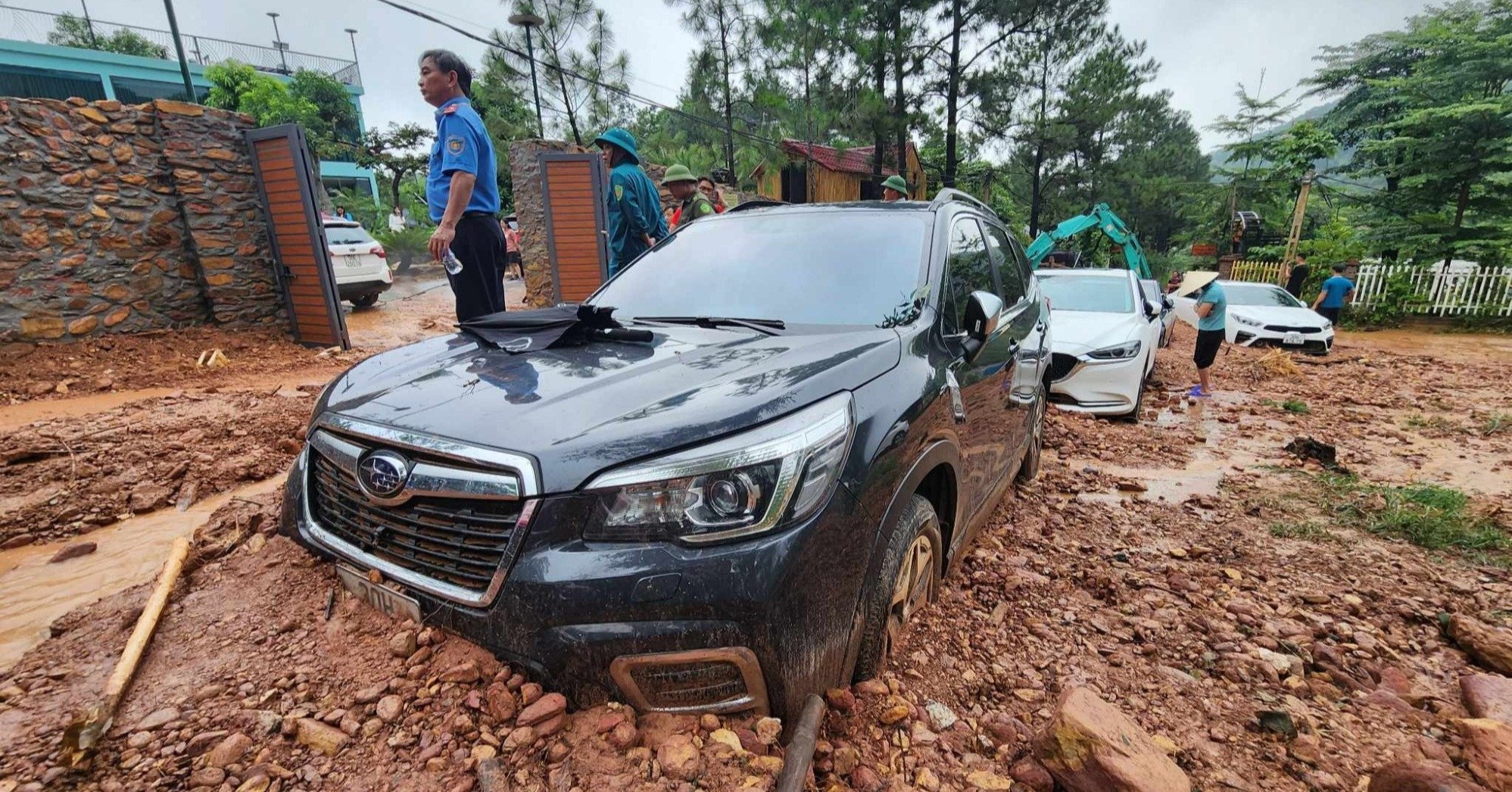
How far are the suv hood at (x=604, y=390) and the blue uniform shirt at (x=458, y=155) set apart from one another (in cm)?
178

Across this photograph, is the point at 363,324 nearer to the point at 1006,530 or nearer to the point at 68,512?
the point at 68,512

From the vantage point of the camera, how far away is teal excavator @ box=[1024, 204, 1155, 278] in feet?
36.3

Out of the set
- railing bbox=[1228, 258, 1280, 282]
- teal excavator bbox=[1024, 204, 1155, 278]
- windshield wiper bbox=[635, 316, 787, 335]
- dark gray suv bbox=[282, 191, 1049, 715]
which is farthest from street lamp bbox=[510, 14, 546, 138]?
railing bbox=[1228, 258, 1280, 282]

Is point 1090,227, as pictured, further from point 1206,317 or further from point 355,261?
point 355,261

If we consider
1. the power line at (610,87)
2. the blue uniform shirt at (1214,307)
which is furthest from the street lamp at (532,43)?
the blue uniform shirt at (1214,307)

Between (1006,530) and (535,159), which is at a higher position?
(535,159)

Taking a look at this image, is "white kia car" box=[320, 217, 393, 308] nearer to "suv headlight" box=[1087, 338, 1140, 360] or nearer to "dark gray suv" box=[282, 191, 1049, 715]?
"dark gray suv" box=[282, 191, 1049, 715]

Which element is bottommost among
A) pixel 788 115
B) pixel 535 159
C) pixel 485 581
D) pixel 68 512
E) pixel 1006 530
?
pixel 1006 530

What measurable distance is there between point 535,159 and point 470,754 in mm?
11705

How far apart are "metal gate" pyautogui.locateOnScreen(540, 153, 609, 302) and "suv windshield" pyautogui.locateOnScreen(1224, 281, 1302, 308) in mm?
11215

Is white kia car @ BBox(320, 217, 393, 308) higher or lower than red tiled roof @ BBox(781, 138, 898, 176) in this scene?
lower

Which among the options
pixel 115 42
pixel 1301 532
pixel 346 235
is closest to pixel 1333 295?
pixel 1301 532

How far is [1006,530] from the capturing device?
11.5ft

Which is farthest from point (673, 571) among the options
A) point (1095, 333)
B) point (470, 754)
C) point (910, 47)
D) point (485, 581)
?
point (910, 47)
